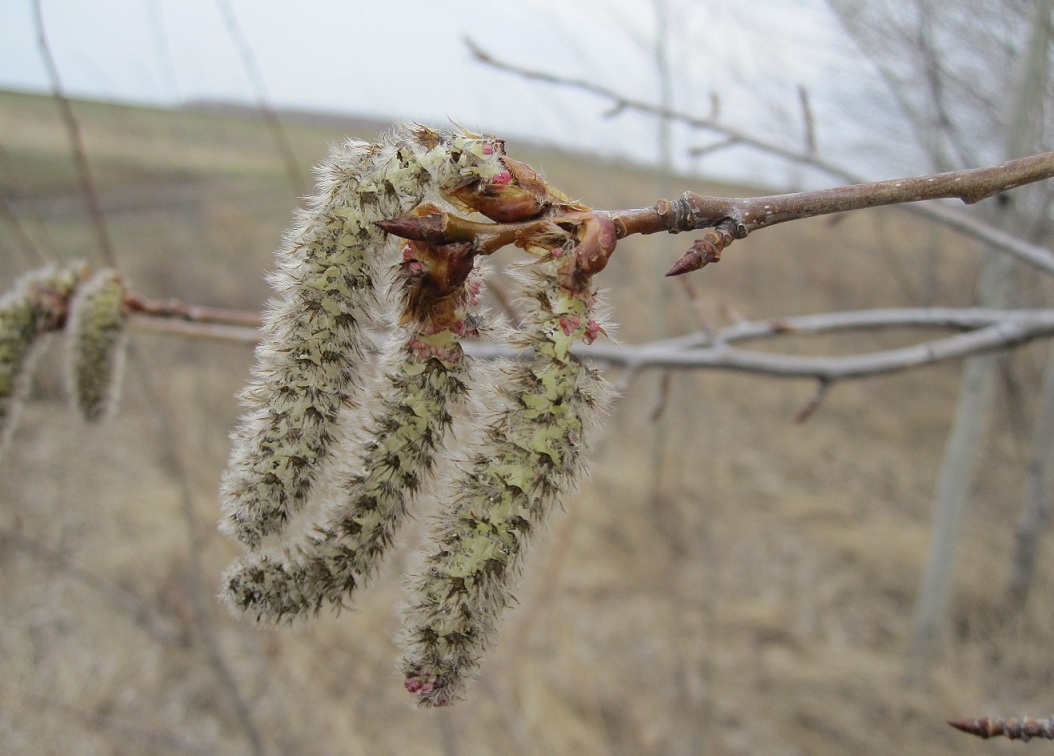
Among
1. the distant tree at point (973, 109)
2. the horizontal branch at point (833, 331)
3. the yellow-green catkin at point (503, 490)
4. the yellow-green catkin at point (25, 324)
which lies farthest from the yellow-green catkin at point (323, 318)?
the distant tree at point (973, 109)

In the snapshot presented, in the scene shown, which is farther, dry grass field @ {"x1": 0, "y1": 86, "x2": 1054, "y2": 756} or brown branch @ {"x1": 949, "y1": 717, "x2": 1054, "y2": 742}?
dry grass field @ {"x1": 0, "y1": 86, "x2": 1054, "y2": 756}

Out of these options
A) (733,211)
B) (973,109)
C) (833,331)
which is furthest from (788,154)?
(973,109)

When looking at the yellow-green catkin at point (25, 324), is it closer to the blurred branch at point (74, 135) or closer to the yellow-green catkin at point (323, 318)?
the blurred branch at point (74, 135)

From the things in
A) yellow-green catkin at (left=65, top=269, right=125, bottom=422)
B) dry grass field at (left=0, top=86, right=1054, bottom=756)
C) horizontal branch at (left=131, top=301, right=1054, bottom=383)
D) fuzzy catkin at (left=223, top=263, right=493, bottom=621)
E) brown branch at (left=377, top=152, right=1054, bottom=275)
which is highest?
brown branch at (left=377, top=152, right=1054, bottom=275)

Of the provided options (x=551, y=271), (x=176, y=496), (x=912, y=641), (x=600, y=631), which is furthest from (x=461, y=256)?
(x=176, y=496)

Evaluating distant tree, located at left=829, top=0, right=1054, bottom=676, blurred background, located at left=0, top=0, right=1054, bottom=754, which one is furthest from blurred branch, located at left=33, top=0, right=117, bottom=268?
distant tree, located at left=829, top=0, right=1054, bottom=676

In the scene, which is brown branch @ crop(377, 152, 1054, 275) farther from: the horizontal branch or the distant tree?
the distant tree

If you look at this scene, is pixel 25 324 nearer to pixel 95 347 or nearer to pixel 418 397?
pixel 95 347

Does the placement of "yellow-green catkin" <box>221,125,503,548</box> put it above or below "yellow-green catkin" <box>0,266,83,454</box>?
above
